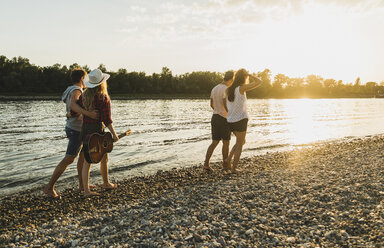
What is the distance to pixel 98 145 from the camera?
242 inches

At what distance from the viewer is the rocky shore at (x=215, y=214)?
4.50 metres

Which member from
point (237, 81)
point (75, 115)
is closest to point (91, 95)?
point (75, 115)

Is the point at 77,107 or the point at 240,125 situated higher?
the point at 77,107

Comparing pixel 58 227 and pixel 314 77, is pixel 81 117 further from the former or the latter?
pixel 314 77

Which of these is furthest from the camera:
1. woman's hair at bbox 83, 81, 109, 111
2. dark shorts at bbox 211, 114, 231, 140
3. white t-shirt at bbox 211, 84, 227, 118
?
dark shorts at bbox 211, 114, 231, 140

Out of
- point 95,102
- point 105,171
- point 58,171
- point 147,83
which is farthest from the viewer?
point 147,83

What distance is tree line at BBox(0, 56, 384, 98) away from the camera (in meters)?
110

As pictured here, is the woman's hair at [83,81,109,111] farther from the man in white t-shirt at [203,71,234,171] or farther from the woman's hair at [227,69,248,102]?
the woman's hair at [227,69,248,102]

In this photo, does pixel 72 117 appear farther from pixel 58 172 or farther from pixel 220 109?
pixel 220 109

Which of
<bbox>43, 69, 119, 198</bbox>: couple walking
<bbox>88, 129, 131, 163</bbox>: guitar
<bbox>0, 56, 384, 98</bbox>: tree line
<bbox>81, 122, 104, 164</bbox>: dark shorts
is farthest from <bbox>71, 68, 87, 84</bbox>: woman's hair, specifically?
<bbox>0, 56, 384, 98</bbox>: tree line

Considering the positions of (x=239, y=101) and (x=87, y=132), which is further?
(x=239, y=101)

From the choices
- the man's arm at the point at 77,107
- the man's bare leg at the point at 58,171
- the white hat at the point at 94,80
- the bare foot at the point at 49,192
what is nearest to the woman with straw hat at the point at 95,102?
the white hat at the point at 94,80

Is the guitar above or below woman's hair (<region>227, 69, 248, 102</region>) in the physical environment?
below

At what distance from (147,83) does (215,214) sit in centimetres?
13250
